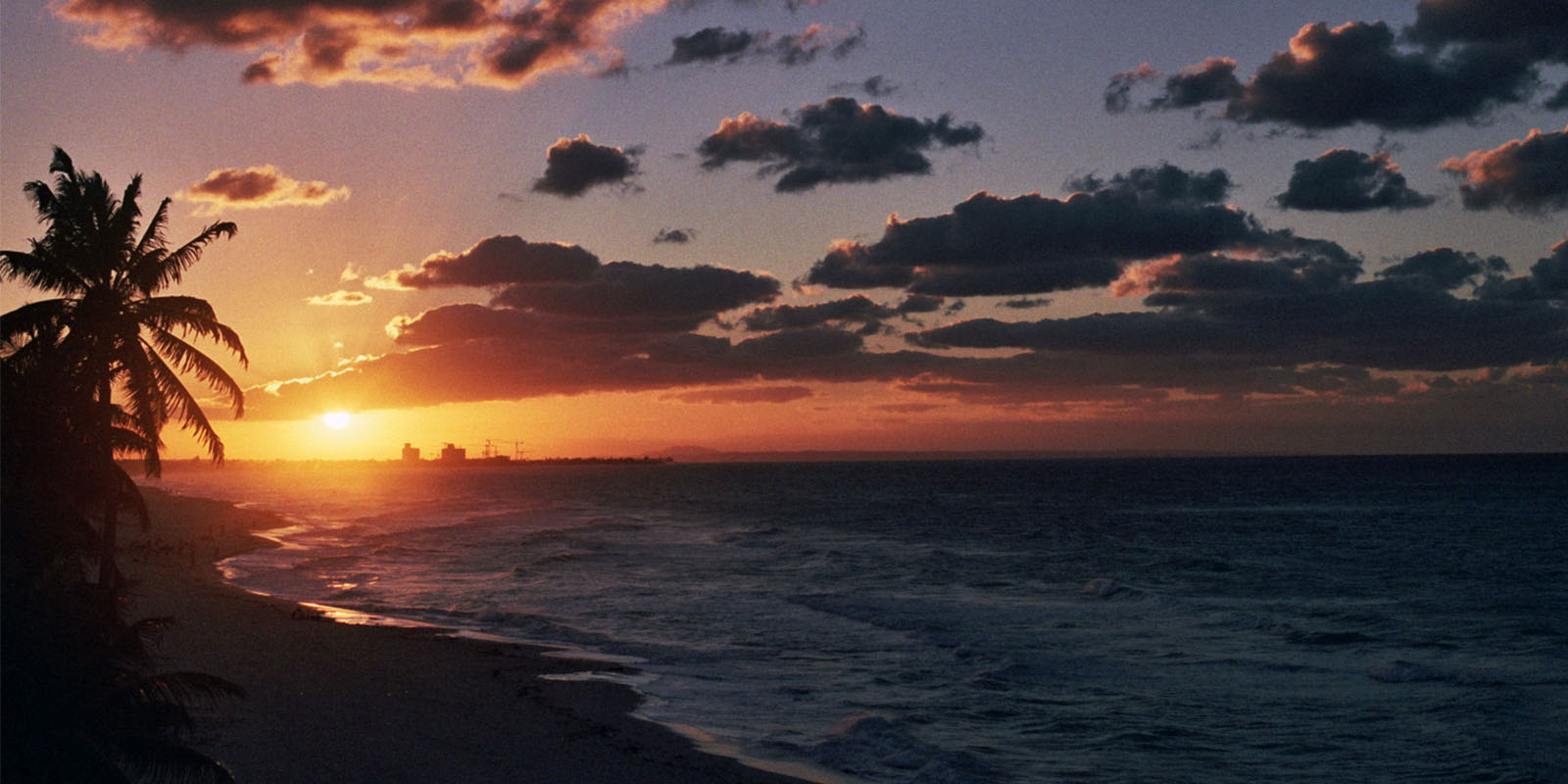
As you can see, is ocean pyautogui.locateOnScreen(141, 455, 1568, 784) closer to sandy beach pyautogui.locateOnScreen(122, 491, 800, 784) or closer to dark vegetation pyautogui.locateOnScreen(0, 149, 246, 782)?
sandy beach pyautogui.locateOnScreen(122, 491, 800, 784)

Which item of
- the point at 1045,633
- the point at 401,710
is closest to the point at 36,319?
the point at 401,710

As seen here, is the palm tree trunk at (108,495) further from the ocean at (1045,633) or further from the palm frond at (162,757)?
the ocean at (1045,633)

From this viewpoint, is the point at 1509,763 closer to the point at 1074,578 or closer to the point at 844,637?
the point at 844,637

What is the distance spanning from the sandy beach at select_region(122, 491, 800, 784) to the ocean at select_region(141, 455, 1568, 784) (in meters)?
1.65

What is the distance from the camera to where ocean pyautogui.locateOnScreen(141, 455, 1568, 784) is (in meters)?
18.8

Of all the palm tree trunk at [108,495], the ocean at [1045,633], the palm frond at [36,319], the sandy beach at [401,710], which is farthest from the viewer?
the palm frond at [36,319]

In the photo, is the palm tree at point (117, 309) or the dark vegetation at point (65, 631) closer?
the dark vegetation at point (65, 631)

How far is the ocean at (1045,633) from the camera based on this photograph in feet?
61.6

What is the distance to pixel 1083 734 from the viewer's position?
19812 mm

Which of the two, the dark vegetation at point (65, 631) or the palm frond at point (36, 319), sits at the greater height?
the palm frond at point (36, 319)

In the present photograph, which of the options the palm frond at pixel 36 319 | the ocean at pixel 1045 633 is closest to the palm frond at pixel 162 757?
the ocean at pixel 1045 633

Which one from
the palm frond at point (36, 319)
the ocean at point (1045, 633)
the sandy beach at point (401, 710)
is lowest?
the ocean at point (1045, 633)

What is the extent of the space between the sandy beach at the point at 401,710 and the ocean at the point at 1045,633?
1.65 metres

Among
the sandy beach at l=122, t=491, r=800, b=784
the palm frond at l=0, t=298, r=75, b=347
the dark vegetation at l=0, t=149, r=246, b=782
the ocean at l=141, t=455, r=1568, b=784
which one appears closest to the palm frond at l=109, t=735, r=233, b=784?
the dark vegetation at l=0, t=149, r=246, b=782
